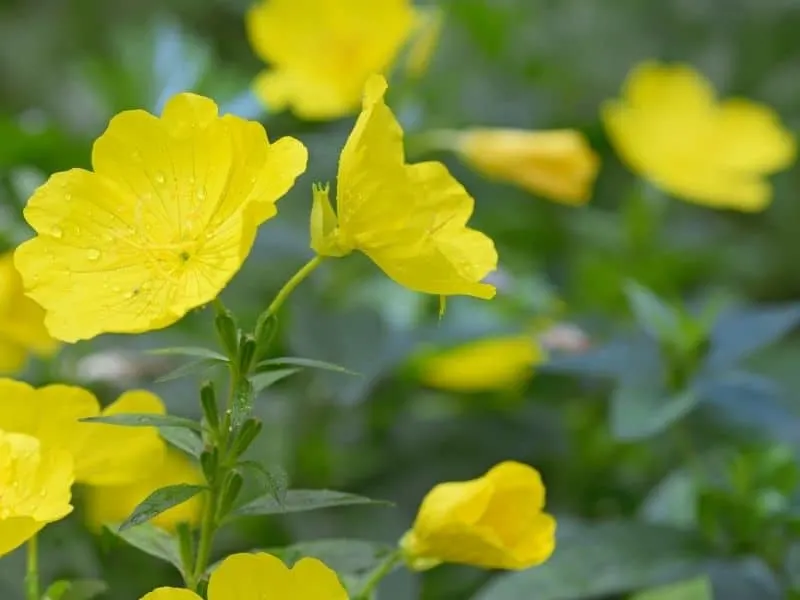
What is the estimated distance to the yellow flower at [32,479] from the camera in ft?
2.00

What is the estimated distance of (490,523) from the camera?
2.29ft

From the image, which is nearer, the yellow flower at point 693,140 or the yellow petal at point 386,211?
the yellow petal at point 386,211

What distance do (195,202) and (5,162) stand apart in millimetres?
624

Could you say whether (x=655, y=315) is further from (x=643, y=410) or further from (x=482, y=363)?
(x=482, y=363)

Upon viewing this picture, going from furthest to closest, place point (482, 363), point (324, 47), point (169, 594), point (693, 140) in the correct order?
point (693, 140)
point (324, 47)
point (482, 363)
point (169, 594)

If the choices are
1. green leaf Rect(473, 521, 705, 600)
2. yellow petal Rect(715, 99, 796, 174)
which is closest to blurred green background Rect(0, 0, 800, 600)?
green leaf Rect(473, 521, 705, 600)

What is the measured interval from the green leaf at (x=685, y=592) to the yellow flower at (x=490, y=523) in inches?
8.2

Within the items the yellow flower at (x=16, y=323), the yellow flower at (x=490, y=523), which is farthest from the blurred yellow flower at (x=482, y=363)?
the yellow flower at (x=490, y=523)

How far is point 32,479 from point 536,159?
735mm

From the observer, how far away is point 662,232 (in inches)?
67.4

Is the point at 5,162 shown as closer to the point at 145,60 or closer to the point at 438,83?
the point at 145,60

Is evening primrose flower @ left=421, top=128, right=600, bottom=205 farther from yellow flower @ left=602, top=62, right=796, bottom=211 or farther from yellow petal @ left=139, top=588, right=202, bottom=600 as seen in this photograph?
yellow petal @ left=139, top=588, right=202, bottom=600

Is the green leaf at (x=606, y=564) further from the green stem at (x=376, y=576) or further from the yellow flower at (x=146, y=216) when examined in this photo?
the yellow flower at (x=146, y=216)

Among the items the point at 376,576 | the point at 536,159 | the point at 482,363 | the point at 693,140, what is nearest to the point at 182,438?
the point at 376,576
